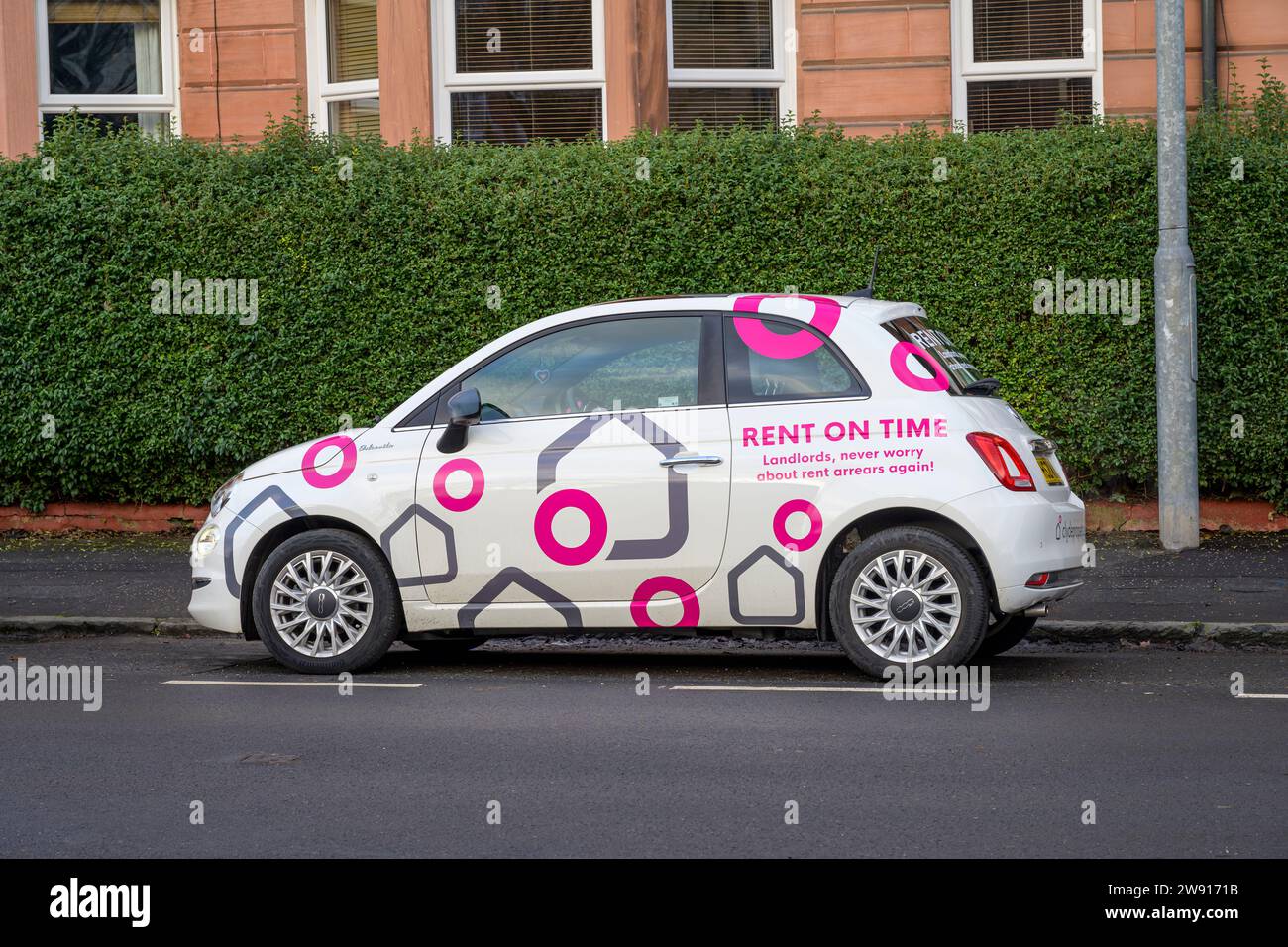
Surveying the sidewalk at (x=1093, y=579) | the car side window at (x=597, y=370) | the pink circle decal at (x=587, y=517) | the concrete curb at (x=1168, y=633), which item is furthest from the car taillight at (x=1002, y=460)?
the sidewalk at (x=1093, y=579)

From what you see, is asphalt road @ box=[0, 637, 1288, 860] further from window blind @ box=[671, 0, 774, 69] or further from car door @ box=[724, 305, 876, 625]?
window blind @ box=[671, 0, 774, 69]

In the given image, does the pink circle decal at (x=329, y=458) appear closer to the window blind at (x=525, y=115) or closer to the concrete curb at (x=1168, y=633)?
the concrete curb at (x=1168, y=633)

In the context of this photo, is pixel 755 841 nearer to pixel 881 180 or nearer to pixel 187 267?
pixel 881 180

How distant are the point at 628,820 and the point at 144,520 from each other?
9693mm

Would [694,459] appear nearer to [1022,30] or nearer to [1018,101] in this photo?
[1018,101]

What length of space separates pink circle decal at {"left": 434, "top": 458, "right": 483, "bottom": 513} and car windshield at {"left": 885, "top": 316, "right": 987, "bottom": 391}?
2.22 meters

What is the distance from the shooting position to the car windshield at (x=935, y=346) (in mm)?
8461

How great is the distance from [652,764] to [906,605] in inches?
81.4

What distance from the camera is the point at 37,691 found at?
8516mm

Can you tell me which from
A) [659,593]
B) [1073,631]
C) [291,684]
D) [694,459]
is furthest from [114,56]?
[1073,631]

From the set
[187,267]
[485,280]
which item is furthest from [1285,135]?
[187,267]

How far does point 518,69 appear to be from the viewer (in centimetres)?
1662

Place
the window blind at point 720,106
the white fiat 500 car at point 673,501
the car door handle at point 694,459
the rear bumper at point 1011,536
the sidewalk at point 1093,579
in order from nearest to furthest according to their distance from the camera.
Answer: the rear bumper at point 1011,536 → the white fiat 500 car at point 673,501 → the car door handle at point 694,459 → the sidewalk at point 1093,579 → the window blind at point 720,106

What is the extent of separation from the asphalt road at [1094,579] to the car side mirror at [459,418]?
320cm
